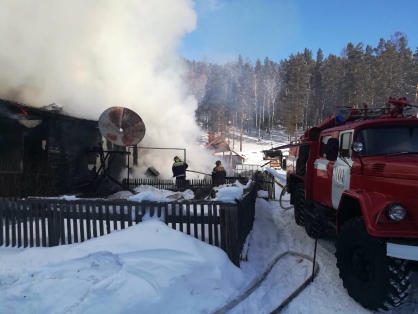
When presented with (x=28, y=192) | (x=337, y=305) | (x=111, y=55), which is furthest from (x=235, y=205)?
(x=111, y=55)

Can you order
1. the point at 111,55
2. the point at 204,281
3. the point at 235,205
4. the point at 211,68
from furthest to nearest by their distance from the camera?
1. the point at 211,68
2. the point at 111,55
3. the point at 235,205
4. the point at 204,281

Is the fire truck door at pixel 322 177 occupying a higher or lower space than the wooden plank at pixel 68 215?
higher

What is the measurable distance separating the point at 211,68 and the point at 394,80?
105ft

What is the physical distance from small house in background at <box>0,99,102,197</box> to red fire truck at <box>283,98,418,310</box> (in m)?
8.31

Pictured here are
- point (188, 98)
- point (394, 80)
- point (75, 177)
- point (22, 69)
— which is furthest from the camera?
point (394, 80)

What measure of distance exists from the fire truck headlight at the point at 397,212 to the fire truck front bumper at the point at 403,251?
1.00ft

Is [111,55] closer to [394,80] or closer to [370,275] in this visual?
[370,275]

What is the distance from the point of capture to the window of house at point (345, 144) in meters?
5.19

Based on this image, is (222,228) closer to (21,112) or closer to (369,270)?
(369,270)

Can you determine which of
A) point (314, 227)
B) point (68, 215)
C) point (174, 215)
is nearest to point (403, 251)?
point (174, 215)

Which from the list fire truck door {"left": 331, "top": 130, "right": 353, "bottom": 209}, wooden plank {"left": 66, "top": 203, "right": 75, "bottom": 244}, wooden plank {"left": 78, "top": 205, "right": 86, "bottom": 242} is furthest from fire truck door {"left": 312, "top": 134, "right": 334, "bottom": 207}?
wooden plank {"left": 66, "top": 203, "right": 75, "bottom": 244}

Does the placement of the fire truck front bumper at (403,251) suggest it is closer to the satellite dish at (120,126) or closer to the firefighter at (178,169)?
the satellite dish at (120,126)

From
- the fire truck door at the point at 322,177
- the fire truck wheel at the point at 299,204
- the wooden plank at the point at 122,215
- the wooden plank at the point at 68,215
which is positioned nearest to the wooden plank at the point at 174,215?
the wooden plank at the point at 122,215

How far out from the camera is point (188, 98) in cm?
2883
